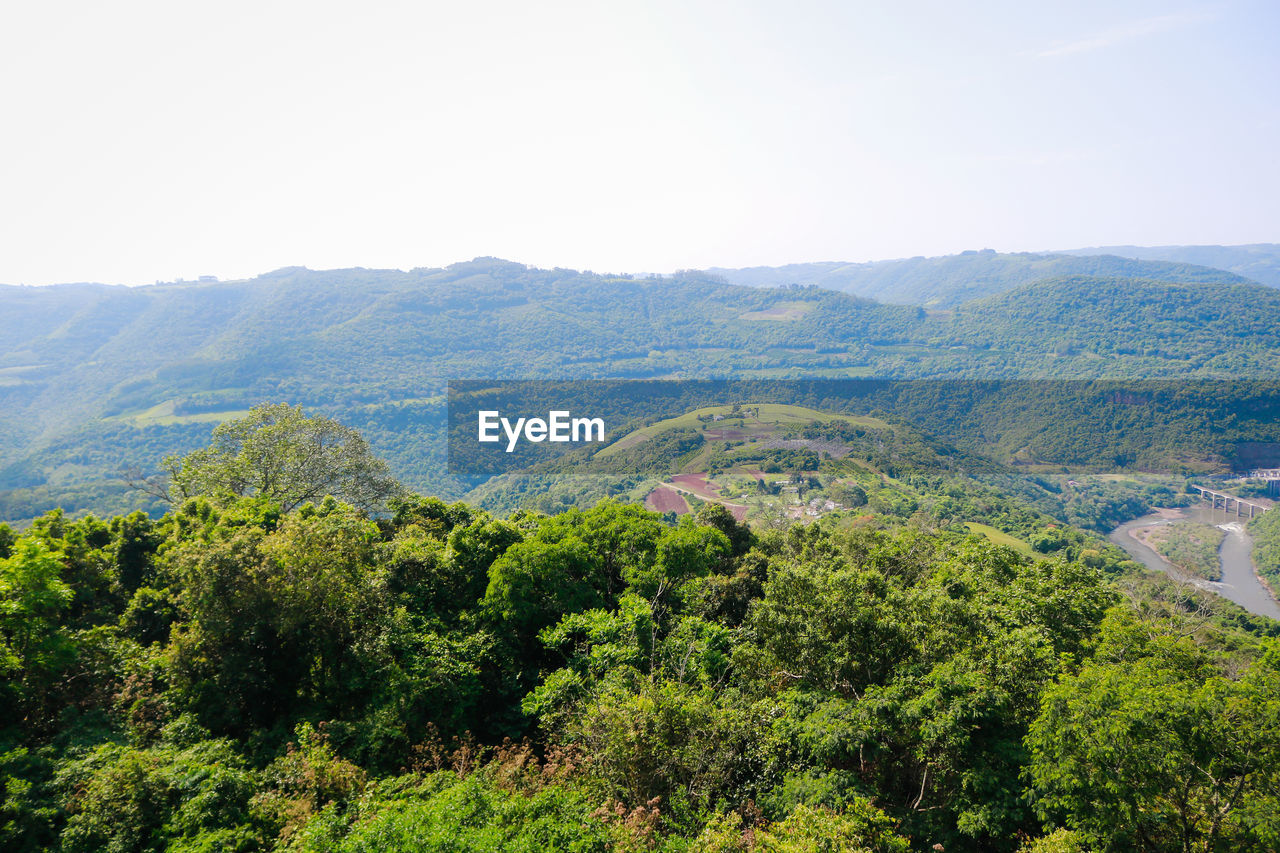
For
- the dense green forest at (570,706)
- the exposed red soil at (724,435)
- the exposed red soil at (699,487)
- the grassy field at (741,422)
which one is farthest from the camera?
the grassy field at (741,422)

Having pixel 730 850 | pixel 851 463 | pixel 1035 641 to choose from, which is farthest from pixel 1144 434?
pixel 730 850

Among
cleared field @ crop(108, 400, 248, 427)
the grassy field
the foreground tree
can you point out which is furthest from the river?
cleared field @ crop(108, 400, 248, 427)

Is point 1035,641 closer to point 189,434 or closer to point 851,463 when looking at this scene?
point 851,463

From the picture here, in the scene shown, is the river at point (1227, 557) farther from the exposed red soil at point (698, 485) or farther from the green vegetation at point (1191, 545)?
the exposed red soil at point (698, 485)

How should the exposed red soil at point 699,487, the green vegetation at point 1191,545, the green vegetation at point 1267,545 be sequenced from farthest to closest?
the exposed red soil at point 699,487, the green vegetation at point 1191,545, the green vegetation at point 1267,545

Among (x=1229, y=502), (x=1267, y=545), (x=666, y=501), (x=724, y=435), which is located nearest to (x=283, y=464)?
(x=666, y=501)

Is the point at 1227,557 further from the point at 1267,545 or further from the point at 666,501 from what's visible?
the point at 666,501

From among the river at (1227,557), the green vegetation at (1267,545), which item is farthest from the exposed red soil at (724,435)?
the green vegetation at (1267,545)
